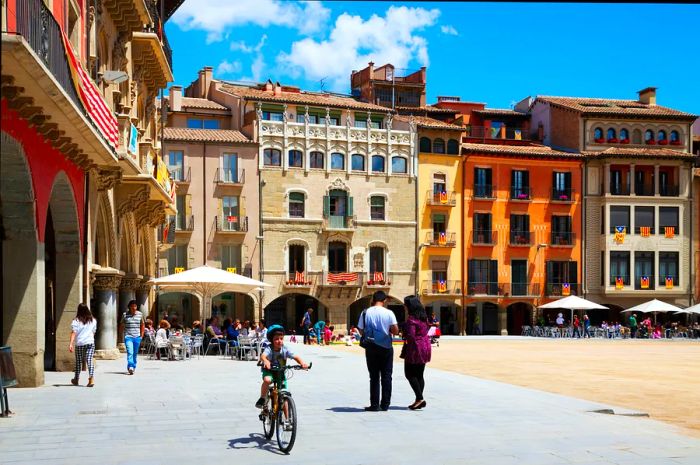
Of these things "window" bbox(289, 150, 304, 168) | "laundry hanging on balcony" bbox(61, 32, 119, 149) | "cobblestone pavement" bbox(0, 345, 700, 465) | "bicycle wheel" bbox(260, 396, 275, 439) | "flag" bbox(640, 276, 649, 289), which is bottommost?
"cobblestone pavement" bbox(0, 345, 700, 465)

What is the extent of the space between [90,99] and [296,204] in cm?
4431

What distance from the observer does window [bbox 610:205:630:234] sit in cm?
6631

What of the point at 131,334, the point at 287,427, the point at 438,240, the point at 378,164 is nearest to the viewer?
the point at 287,427

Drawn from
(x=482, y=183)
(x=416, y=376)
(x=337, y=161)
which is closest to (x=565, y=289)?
(x=482, y=183)

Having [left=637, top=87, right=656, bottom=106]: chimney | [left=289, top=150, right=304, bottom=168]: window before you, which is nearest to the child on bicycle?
[left=289, top=150, right=304, bottom=168]: window

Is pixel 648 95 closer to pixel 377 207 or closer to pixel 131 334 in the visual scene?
pixel 377 207

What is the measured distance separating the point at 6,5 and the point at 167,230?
97.3 ft

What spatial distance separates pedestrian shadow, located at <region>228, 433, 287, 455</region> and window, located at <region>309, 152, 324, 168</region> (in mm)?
50882

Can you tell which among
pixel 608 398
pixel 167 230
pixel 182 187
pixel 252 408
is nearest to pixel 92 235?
pixel 252 408

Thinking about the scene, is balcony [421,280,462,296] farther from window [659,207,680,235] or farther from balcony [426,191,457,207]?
window [659,207,680,235]

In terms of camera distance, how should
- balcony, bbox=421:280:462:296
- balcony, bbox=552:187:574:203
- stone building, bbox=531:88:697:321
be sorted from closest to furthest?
balcony, bbox=421:280:462:296 → stone building, bbox=531:88:697:321 → balcony, bbox=552:187:574:203

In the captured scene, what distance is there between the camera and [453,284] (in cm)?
6384

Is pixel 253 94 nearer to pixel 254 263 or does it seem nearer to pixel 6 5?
pixel 254 263

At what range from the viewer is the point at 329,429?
38.7ft
